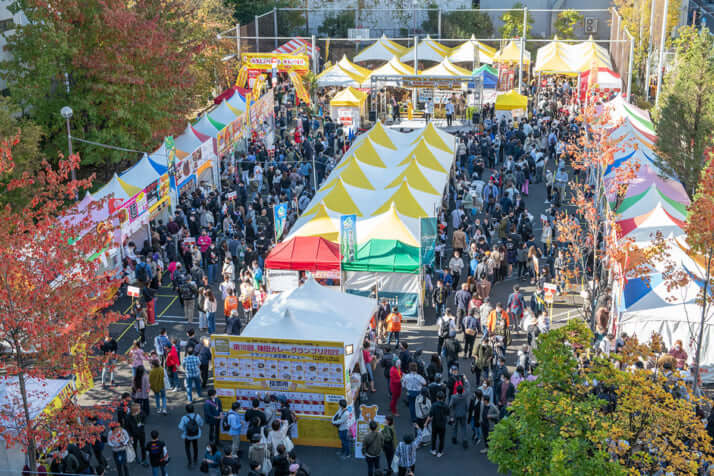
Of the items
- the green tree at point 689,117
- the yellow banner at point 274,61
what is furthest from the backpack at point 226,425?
the yellow banner at point 274,61

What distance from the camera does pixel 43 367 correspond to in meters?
12.1

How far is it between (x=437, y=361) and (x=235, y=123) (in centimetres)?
1781

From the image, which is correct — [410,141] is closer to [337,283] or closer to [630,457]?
[337,283]

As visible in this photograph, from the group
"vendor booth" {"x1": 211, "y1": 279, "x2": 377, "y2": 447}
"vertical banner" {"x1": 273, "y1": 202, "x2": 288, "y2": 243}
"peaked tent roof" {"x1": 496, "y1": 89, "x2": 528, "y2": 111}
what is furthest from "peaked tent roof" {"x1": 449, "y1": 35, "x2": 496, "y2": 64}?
"vendor booth" {"x1": 211, "y1": 279, "x2": 377, "y2": 447}

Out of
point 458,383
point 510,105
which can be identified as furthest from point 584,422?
point 510,105

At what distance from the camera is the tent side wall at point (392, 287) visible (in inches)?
755

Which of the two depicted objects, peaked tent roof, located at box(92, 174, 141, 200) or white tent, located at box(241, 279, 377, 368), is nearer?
white tent, located at box(241, 279, 377, 368)

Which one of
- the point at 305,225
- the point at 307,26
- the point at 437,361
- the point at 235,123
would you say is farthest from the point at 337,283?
the point at 307,26

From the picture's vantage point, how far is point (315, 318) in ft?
50.6

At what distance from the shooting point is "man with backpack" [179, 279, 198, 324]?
18922mm

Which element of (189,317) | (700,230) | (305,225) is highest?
(700,230)

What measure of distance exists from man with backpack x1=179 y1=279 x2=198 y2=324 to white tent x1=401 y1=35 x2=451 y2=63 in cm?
2834

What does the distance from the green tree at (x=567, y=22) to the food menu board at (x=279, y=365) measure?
42106 mm

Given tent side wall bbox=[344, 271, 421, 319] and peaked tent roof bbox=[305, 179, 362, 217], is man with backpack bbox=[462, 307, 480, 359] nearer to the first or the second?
tent side wall bbox=[344, 271, 421, 319]
